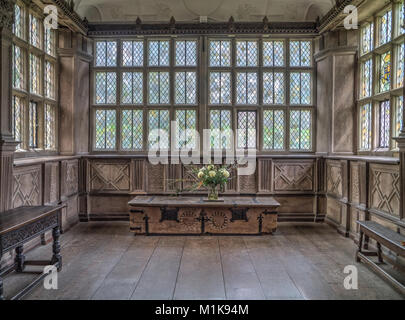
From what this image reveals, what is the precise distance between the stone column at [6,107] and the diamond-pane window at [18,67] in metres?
0.56

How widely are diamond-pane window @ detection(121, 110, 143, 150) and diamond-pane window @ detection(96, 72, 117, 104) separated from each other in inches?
14.7

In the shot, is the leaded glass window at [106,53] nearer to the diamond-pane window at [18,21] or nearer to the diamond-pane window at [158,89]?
the diamond-pane window at [158,89]

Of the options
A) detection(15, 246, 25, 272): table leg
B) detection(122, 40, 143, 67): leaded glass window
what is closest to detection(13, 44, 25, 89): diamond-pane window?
detection(122, 40, 143, 67): leaded glass window

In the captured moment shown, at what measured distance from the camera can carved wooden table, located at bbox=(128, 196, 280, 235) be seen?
5.26 meters

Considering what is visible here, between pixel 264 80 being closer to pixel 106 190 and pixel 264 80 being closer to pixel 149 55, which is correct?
pixel 149 55

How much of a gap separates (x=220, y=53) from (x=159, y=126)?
1.83m

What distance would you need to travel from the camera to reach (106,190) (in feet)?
20.7

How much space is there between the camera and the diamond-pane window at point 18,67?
181 inches

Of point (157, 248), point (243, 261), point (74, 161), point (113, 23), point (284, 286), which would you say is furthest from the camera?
point (113, 23)

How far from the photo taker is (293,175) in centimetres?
629

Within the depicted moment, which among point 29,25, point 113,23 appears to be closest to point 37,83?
point 29,25

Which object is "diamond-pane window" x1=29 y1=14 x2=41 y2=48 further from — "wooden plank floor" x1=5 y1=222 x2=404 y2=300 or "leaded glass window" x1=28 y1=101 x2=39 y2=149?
"wooden plank floor" x1=5 y1=222 x2=404 y2=300

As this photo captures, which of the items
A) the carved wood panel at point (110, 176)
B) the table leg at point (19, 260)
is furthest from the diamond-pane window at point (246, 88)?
the table leg at point (19, 260)

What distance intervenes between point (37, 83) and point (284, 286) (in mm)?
4683
